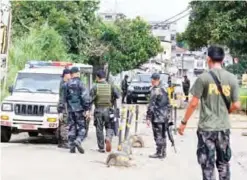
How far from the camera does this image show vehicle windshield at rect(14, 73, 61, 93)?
15105mm

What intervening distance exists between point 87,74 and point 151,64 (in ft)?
222

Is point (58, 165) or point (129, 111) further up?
point (129, 111)

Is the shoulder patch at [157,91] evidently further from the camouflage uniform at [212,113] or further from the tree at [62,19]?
the tree at [62,19]

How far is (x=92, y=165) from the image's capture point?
1074 cm

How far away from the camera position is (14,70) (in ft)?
83.5

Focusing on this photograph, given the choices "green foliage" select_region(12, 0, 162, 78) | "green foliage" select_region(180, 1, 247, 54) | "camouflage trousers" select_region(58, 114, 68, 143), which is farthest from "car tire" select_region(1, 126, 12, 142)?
"green foliage" select_region(180, 1, 247, 54)

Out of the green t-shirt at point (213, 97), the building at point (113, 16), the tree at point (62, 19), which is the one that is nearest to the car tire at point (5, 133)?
the green t-shirt at point (213, 97)

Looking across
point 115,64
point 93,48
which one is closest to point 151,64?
point 115,64

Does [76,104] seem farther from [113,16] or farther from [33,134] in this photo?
[113,16]

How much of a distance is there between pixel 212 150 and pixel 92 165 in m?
3.87

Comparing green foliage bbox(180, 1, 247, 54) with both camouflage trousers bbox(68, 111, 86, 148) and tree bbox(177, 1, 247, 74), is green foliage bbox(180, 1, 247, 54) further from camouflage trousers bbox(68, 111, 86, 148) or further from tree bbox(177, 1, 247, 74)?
camouflage trousers bbox(68, 111, 86, 148)

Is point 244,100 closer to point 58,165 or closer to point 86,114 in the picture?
point 86,114

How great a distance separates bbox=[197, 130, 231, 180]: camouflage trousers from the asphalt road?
2.44m

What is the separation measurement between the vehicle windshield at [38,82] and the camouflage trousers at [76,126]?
2.62m
